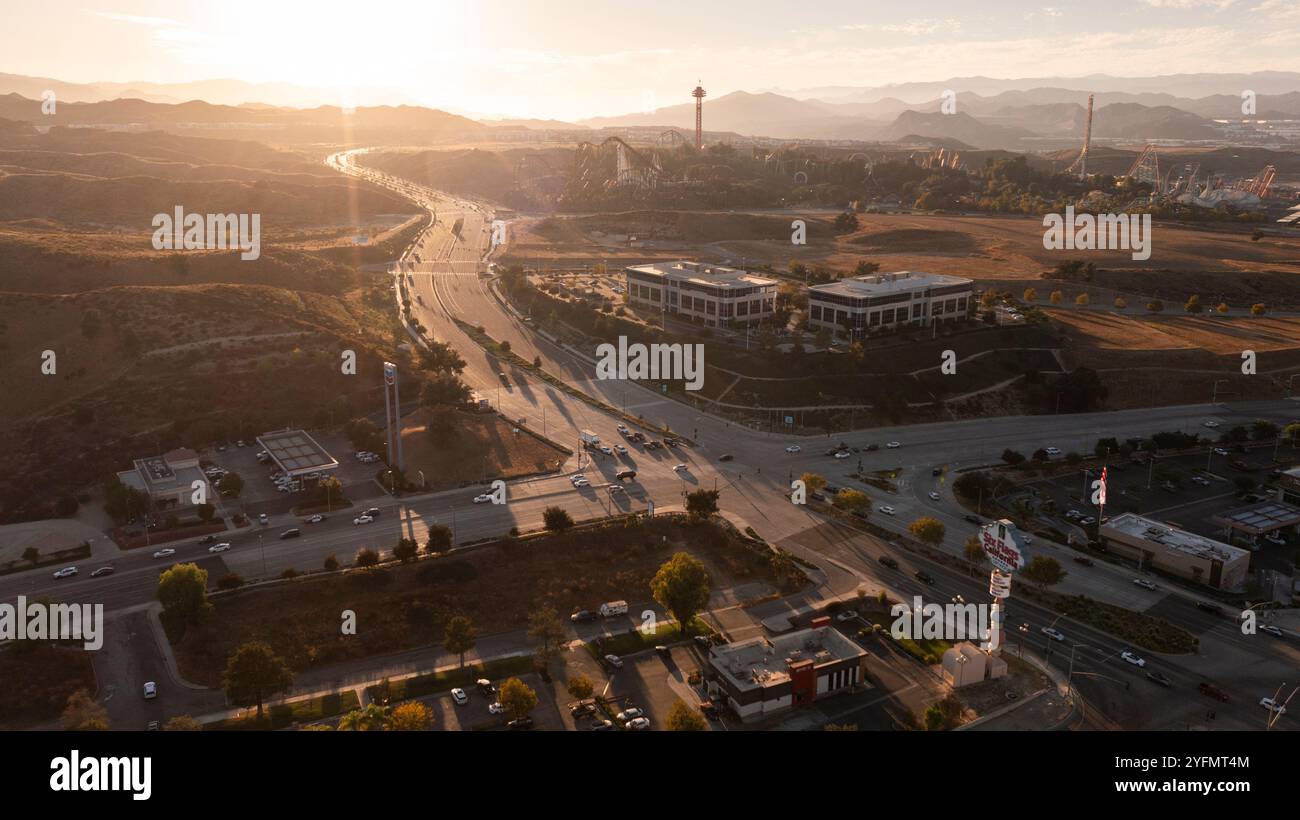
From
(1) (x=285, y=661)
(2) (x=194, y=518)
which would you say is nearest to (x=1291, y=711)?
(1) (x=285, y=661)

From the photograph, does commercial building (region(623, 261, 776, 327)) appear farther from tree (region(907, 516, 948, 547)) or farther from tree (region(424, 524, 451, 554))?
tree (region(424, 524, 451, 554))

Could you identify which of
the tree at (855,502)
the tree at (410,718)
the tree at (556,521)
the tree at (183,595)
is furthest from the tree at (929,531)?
the tree at (183,595)

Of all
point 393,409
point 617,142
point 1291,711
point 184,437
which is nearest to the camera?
point 1291,711

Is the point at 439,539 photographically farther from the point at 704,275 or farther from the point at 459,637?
the point at 704,275

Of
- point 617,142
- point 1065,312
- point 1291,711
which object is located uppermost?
point 617,142

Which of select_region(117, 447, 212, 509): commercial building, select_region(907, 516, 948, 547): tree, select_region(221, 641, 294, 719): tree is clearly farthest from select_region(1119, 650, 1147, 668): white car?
select_region(117, 447, 212, 509): commercial building

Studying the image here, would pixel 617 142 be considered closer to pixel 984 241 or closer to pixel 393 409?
pixel 984 241

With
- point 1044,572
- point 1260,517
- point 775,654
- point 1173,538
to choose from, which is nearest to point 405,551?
point 775,654
